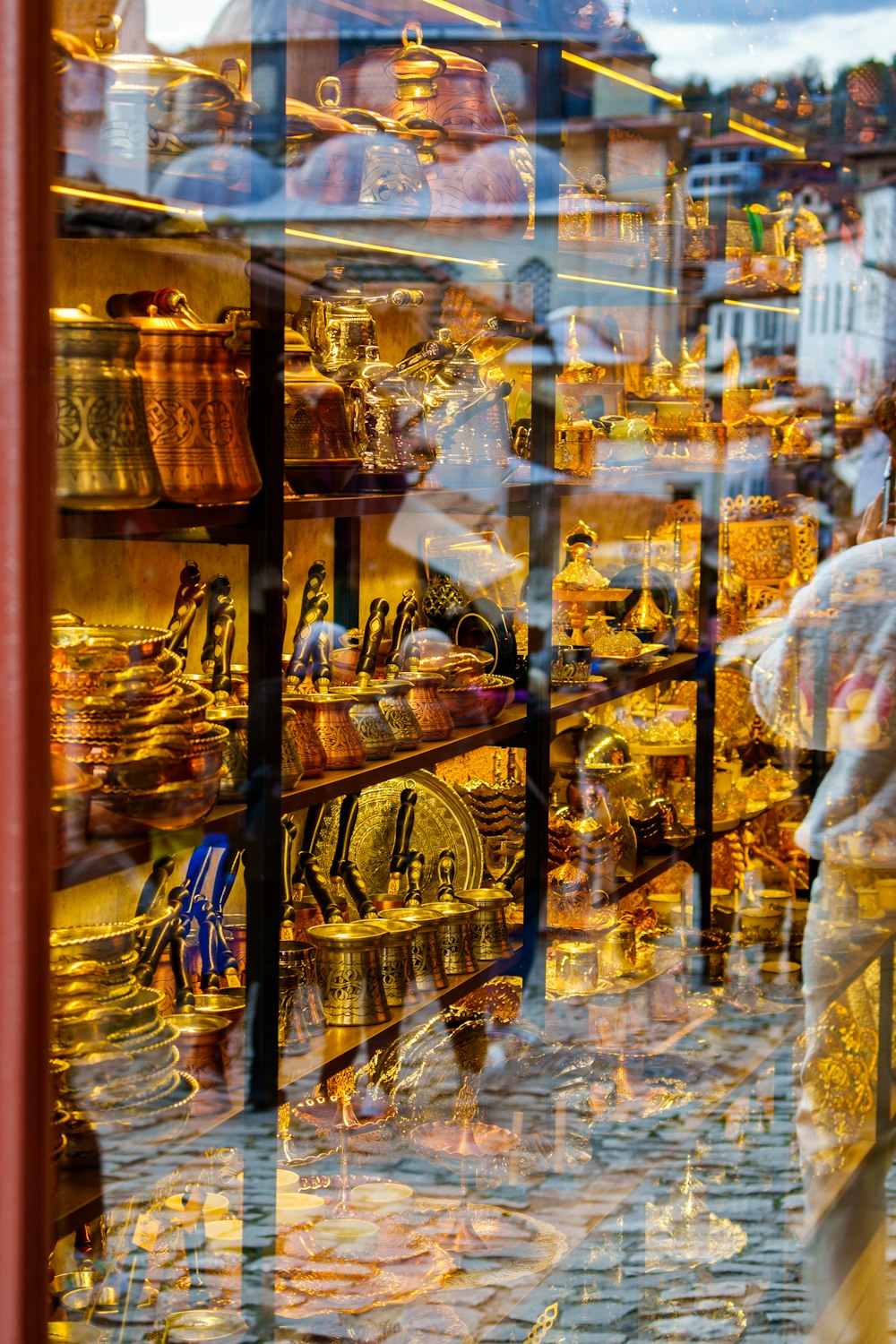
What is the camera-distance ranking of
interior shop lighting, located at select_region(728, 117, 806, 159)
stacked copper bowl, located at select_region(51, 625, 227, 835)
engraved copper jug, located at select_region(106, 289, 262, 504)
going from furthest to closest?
interior shop lighting, located at select_region(728, 117, 806, 159) → engraved copper jug, located at select_region(106, 289, 262, 504) → stacked copper bowl, located at select_region(51, 625, 227, 835)

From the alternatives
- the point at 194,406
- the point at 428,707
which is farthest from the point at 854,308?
the point at 194,406

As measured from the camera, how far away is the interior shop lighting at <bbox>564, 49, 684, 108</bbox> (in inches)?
79.7

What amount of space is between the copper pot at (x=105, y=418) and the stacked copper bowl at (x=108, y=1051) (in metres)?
0.31

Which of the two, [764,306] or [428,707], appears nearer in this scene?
[428,707]

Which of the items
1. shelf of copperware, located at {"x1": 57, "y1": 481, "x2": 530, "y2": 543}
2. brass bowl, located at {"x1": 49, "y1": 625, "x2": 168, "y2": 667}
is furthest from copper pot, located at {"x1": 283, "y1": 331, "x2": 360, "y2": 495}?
brass bowl, located at {"x1": 49, "y1": 625, "x2": 168, "y2": 667}

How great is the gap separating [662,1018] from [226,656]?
1.08 meters

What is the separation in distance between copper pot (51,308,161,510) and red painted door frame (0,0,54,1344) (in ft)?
0.53

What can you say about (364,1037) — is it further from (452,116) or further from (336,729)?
(452,116)

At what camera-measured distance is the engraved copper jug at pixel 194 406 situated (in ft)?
3.81

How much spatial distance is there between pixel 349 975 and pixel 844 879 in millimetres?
712

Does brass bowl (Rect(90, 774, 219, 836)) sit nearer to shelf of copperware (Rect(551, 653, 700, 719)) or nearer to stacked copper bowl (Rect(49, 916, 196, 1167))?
stacked copper bowl (Rect(49, 916, 196, 1167))

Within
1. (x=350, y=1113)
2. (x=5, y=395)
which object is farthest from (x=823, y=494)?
(x=5, y=395)

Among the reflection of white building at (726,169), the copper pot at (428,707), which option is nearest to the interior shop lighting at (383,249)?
the copper pot at (428,707)

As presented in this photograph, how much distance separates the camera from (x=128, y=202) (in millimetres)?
1136
